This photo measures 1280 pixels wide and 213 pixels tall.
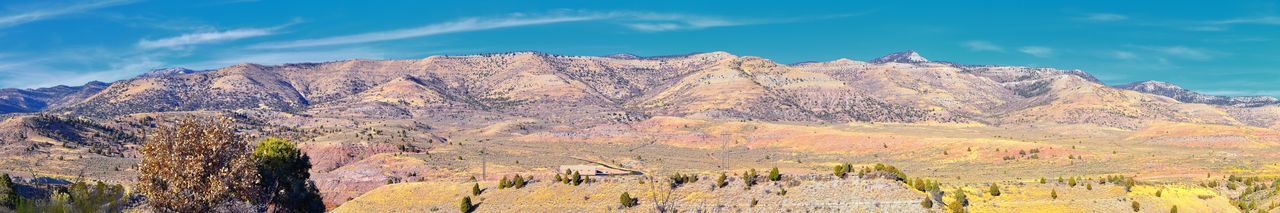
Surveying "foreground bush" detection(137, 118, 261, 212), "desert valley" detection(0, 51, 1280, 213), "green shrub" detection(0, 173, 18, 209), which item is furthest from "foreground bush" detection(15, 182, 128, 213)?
"green shrub" detection(0, 173, 18, 209)

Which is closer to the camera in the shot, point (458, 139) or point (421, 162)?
point (421, 162)

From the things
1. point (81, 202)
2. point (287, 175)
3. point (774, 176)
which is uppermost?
point (81, 202)

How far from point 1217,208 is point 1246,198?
3.67 m

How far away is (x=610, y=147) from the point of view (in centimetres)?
14538

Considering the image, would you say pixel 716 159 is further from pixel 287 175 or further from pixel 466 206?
pixel 287 175

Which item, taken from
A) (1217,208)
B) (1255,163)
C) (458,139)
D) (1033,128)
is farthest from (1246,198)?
(1033,128)

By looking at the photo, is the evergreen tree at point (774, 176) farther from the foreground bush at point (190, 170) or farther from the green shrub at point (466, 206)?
the foreground bush at point (190, 170)

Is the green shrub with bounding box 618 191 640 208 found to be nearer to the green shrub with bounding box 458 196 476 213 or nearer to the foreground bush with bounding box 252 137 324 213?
→ the green shrub with bounding box 458 196 476 213

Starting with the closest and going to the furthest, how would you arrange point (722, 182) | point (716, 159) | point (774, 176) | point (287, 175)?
point (287, 175) → point (774, 176) → point (722, 182) → point (716, 159)

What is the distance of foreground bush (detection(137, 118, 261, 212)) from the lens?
90.3 feet

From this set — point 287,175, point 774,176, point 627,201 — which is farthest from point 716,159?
point 287,175

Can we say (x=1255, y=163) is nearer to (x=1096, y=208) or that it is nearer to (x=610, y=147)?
(x=1096, y=208)

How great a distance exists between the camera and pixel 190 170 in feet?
89.7

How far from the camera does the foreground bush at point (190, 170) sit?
27.5 metres
